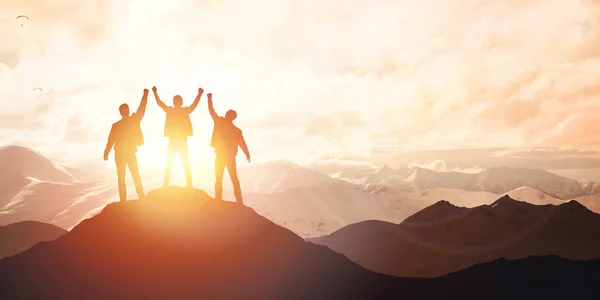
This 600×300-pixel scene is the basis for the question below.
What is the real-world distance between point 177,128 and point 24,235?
2034 centimetres

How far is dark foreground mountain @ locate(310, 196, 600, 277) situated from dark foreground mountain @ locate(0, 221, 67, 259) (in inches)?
738

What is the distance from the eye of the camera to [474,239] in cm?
2975

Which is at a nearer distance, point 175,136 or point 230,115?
point 175,136

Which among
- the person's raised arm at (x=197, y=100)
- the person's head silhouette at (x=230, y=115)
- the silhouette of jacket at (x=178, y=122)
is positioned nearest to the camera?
the silhouette of jacket at (x=178, y=122)

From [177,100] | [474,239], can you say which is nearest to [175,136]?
[177,100]

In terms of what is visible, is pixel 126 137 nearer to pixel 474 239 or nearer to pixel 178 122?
pixel 178 122

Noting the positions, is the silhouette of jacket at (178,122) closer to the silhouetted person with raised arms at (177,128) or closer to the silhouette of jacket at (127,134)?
the silhouetted person with raised arms at (177,128)

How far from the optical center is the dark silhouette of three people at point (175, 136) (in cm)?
1362

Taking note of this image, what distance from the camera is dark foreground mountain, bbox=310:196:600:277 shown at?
2622 cm

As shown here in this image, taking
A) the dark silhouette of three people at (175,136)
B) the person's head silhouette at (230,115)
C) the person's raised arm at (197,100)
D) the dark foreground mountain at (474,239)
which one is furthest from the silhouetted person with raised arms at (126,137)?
the dark foreground mountain at (474,239)

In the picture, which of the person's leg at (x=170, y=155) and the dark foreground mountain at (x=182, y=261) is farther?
the person's leg at (x=170, y=155)

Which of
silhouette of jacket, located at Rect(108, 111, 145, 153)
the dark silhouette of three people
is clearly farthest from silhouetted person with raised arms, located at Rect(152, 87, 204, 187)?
silhouette of jacket, located at Rect(108, 111, 145, 153)

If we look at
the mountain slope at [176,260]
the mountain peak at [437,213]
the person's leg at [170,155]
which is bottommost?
the mountain peak at [437,213]

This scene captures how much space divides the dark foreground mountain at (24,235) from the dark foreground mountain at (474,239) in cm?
1875
